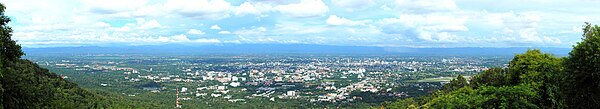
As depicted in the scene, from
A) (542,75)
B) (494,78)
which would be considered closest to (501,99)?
(542,75)

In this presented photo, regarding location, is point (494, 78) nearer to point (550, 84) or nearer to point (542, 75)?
point (542, 75)

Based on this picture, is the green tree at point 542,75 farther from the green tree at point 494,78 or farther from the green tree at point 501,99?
the green tree at point 494,78

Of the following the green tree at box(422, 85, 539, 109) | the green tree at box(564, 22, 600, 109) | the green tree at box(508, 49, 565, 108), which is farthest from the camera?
the green tree at box(508, 49, 565, 108)

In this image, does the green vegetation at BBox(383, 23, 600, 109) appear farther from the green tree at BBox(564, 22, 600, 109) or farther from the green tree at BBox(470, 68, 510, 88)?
the green tree at BBox(470, 68, 510, 88)

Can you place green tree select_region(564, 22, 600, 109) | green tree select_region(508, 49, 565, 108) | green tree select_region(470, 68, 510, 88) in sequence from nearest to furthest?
green tree select_region(564, 22, 600, 109)
green tree select_region(508, 49, 565, 108)
green tree select_region(470, 68, 510, 88)

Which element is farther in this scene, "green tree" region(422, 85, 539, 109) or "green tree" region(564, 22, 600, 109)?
"green tree" region(422, 85, 539, 109)

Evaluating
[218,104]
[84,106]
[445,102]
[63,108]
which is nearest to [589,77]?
[445,102]

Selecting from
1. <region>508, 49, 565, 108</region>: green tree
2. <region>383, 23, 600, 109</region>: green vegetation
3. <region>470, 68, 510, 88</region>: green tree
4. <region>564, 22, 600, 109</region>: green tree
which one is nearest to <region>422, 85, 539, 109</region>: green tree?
<region>383, 23, 600, 109</region>: green vegetation

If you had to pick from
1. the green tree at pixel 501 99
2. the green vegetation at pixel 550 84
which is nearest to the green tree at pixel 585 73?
the green vegetation at pixel 550 84

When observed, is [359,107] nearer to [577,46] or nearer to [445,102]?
[445,102]
